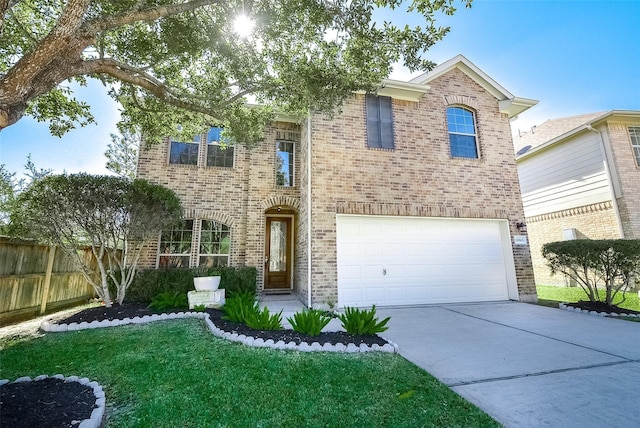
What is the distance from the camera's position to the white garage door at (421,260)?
7656 mm

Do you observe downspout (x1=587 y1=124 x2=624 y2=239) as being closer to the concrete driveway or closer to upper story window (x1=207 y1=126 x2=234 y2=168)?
the concrete driveway

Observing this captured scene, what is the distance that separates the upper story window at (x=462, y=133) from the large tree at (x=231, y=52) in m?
4.10

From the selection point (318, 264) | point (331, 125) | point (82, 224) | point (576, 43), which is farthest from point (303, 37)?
point (576, 43)

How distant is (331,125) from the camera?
26.6 ft

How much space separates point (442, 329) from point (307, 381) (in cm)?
336

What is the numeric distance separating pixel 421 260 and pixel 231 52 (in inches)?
280

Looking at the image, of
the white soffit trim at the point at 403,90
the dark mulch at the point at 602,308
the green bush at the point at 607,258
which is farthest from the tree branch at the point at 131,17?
the dark mulch at the point at 602,308

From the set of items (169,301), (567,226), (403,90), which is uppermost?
(403,90)

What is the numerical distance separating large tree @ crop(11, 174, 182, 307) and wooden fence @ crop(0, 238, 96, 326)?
57 centimetres

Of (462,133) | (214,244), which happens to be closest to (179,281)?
(214,244)

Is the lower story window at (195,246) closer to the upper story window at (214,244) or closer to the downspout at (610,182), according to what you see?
the upper story window at (214,244)

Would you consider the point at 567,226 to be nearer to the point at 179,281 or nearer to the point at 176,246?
the point at 179,281

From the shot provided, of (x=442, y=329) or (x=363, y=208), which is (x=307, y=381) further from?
A: (x=363, y=208)

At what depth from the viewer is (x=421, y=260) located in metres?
8.12
